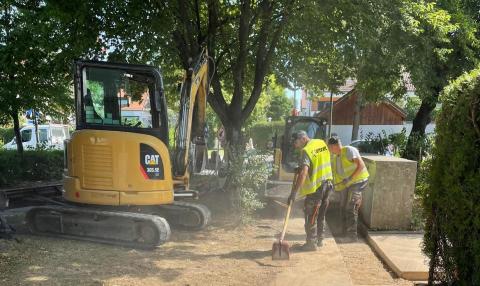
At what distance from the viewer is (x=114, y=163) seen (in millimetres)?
6961

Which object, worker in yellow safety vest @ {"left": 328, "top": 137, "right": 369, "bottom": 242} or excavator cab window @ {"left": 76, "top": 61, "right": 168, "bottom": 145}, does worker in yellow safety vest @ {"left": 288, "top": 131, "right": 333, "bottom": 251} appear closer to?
worker in yellow safety vest @ {"left": 328, "top": 137, "right": 369, "bottom": 242}


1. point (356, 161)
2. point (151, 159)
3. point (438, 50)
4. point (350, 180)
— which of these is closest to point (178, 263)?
point (151, 159)

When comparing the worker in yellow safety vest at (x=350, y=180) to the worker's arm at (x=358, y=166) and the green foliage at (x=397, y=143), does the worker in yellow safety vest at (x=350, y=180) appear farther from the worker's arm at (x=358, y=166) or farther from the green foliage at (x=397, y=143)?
the green foliage at (x=397, y=143)

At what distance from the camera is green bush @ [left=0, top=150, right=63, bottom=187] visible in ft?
39.7

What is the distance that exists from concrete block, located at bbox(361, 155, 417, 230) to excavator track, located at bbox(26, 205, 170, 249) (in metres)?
3.55

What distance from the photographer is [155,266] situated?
5.96m

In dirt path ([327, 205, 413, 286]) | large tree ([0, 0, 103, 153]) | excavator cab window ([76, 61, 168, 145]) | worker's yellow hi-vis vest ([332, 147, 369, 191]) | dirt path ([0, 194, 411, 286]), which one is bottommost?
dirt path ([327, 205, 413, 286])

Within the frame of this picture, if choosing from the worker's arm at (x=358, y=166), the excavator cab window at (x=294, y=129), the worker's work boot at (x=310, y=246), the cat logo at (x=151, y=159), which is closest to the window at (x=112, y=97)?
the cat logo at (x=151, y=159)

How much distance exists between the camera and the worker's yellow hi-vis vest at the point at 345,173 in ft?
25.1

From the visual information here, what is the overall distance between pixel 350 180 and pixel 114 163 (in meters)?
3.74

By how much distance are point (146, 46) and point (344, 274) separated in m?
5.85

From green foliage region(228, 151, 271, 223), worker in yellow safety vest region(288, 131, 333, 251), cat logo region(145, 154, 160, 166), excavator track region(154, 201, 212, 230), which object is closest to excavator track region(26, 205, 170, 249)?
cat logo region(145, 154, 160, 166)

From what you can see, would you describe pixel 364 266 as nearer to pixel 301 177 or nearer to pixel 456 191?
pixel 301 177

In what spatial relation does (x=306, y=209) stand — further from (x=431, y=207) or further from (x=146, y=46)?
(x=146, y=46)
